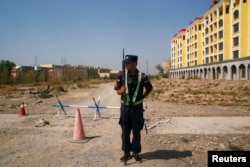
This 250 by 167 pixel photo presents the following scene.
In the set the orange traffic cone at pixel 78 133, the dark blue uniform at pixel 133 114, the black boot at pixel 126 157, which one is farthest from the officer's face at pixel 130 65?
the orange traffic cone at pixel 78 133

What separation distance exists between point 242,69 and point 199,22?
26139 millimetres

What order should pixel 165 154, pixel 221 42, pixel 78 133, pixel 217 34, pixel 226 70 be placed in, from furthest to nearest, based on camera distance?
pixel 217 34
pixel 221 42
pixel 226 70
pixel 78 133
pixel 165 154

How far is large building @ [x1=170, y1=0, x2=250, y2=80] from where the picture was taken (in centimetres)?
3794

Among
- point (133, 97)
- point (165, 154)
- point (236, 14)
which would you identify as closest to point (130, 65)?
point (133, 97)

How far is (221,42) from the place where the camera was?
150ft

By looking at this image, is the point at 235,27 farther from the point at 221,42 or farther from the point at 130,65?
the point at 130,65

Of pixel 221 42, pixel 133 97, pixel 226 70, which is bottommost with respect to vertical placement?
pixel 133 97

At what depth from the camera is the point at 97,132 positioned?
7.18 m

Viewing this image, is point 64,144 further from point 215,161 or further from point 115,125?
point 215,161

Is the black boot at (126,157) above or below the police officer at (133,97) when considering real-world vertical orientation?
below

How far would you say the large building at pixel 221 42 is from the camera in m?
37.9

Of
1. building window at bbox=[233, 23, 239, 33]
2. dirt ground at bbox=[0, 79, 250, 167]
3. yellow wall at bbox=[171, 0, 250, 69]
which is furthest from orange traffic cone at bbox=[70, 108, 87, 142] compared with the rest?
building window at bbox=[233, 23, 239, 33]

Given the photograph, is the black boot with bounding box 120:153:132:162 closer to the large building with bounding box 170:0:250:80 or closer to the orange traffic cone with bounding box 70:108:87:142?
the orange traffic cone with bounding box 70:108:87:142

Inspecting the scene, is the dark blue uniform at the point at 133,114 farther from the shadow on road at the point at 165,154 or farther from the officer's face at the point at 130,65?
the shadow on road at the point at 165,154
